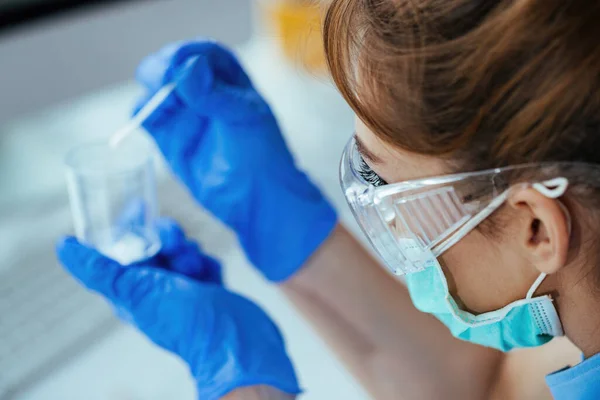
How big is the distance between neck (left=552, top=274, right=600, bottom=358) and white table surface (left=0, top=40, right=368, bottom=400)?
37 cm

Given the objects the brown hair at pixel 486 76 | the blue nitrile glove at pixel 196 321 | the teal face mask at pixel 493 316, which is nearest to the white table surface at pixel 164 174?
the blue nitrile glove at pixel 196 321

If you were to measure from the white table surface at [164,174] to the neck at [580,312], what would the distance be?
1.21 ft

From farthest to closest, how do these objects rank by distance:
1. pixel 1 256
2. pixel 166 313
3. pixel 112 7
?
pixel 112 7 → pixel 1 256 → pixel 166 313

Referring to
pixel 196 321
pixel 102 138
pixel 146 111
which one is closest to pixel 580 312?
pixel 196 321

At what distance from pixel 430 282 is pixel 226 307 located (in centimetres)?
27

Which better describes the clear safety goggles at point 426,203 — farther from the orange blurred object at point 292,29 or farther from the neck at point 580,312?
the orange blurred object at point 292,29

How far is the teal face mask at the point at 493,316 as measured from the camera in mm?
652

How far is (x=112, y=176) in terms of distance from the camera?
0.82 m

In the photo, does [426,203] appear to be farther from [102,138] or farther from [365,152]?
[102,138]

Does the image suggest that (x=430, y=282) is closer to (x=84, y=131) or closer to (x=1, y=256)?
(x=1, y=256)

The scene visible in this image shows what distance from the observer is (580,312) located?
25.3 inches

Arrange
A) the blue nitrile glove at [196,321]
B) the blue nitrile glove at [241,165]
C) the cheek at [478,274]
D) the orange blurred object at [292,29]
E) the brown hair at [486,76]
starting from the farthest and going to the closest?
1. the orange blurred object at [292,29]
2. the blue nitrile glove at [241,165]
3. the blue nitrile glove at [196,321]
4. the cheek at [478,274]
5. the brown hair at [486,76]

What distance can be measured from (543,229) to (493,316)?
12cm

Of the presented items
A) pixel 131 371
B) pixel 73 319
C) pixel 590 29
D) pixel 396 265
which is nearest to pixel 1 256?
pixel 73 319
